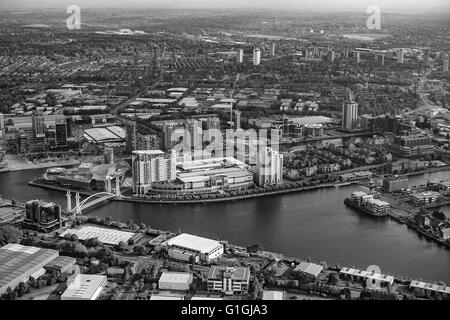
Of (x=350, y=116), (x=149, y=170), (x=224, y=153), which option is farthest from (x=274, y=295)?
(x=350, y=116)

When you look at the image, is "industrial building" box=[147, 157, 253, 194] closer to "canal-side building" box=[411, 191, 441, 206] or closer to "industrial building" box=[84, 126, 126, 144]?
"canal-side building" box=[411, 191, 441, 206]

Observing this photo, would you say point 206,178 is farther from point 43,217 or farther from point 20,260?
point 20,260

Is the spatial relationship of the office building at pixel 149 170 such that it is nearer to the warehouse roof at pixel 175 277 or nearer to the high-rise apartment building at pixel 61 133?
the high-rise apartment building at pixel 61 133

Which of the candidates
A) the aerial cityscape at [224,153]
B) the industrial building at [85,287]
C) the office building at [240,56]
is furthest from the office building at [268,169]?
the office building at [240,56]

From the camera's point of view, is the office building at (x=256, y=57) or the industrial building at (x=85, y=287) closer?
the industrial building at (x=85, y=287)
